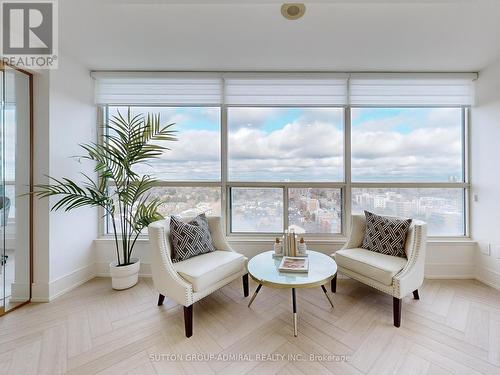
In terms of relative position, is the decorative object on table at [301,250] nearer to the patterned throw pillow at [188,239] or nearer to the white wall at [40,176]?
the patterned throw pillow at [188,239]

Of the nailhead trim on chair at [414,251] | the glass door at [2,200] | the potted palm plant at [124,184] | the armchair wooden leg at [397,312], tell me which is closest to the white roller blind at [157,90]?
the potted palm plant at [124,184]

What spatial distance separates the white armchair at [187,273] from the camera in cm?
166

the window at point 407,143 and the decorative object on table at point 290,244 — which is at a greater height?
the window at point 407,143


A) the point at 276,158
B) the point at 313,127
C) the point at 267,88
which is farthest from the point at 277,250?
the point at 267,88

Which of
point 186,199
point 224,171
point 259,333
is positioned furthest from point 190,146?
point 259,333

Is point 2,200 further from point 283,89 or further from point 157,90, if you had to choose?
point 283,89

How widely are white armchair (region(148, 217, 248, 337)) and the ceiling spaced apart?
1801 mm

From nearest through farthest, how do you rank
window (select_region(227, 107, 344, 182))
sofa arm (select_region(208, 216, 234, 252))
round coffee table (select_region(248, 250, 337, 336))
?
round coffee table (select_region(248, 250, 337, 336)), sofa arm (select_region(208, 216, 234, 252)), window (select_region(227, 107, 344, 182))

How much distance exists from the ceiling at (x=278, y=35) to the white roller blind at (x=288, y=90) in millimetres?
159

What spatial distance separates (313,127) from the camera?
2732 millimetres

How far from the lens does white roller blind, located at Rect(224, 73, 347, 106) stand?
2633 millimetres

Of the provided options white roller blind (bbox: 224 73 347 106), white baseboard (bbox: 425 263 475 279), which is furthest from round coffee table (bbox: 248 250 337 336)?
white roller blind (bbox: 224 73 347 106)

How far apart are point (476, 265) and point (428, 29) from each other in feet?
8.90

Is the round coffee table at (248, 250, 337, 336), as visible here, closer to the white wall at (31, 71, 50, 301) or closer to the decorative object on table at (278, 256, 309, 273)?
the decorative object on table at (278, 256, 309, 273)
